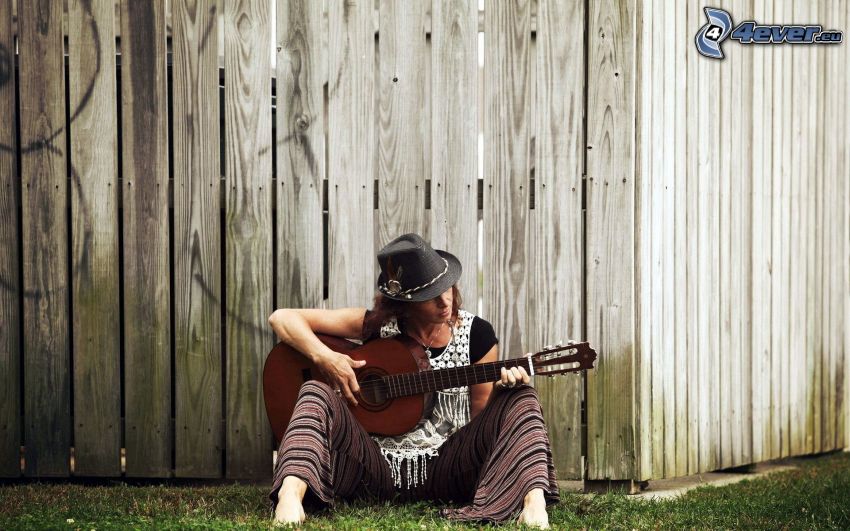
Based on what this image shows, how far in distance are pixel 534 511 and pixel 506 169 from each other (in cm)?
182

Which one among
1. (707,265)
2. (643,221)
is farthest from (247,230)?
(707,265)

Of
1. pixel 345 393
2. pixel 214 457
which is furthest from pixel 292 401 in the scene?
pixel 214 457

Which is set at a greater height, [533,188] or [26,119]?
[26,119]

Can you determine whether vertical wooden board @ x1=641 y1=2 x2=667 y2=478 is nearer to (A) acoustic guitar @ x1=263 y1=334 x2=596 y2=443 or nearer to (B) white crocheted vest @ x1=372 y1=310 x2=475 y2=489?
(A) acoustic guitar @ x1=263 y1=334 x2=596 y2=443

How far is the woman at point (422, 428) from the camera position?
369 centimetres

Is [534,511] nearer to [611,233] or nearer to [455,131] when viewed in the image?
[611,233]

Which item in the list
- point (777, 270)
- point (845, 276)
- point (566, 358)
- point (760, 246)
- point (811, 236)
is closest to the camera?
point (566, 358)

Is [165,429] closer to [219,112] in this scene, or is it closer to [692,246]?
[219,112]

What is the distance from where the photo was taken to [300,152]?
469 cm

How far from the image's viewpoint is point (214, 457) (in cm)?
473

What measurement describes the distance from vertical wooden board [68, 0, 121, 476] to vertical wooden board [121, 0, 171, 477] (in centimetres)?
6

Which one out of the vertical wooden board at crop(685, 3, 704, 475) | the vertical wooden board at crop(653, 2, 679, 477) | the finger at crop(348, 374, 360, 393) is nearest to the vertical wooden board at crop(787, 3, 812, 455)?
the vertical wooden board at crop(685, 3, 704, 475)

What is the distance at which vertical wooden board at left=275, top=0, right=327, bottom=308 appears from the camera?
466cm

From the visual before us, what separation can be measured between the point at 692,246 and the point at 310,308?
207cm
